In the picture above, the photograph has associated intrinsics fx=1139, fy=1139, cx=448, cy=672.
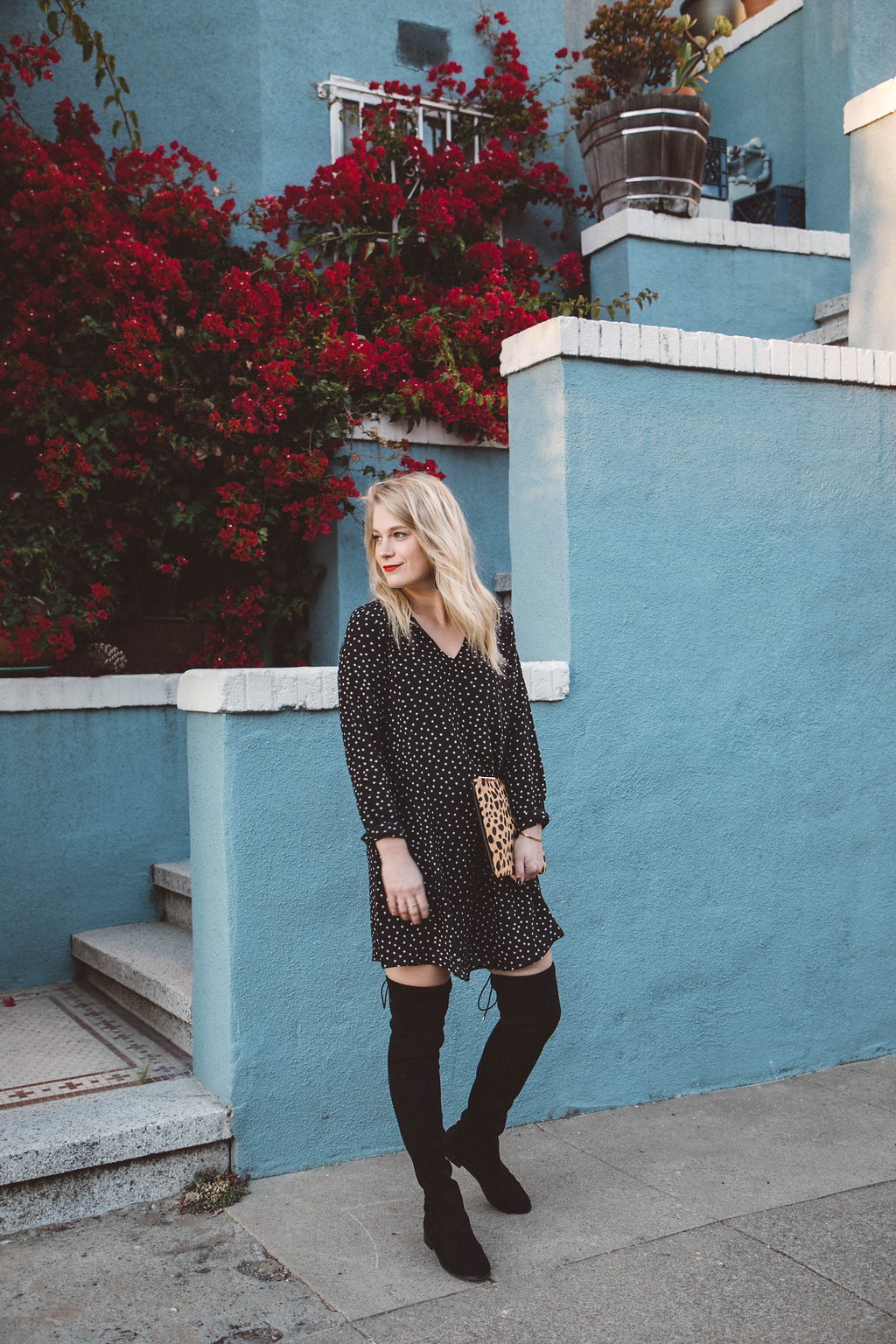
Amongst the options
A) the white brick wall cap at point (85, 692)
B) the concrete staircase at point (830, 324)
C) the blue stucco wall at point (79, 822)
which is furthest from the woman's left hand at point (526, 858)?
the concrete staircase at point (830, 324)

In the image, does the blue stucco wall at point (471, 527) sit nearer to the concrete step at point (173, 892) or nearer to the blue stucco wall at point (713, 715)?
the concrete step at point (173, 892)

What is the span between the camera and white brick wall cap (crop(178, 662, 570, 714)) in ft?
9.29

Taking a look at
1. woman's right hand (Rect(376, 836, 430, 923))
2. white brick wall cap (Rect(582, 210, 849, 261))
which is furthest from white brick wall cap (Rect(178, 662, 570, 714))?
white brick wall cap (Rect(582, 210, 849, 261))

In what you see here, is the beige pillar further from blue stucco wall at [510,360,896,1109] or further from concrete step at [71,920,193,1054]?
concrete step at [71,920,193,1054]

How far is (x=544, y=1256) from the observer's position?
250 centimetres

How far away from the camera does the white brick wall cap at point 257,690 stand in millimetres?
2830

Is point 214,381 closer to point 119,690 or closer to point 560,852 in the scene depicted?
point 119,690

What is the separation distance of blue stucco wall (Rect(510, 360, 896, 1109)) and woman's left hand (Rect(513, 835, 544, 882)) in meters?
0.74

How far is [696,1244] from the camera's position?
2537 mm

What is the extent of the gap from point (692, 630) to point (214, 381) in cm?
235

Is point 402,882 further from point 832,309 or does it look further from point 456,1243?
point 832,309

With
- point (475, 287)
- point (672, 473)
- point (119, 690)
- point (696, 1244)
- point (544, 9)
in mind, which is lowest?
point (696, 1244)

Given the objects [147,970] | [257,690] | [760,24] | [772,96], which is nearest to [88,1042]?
[147,970]

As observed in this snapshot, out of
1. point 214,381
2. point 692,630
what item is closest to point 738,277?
point 214,381
